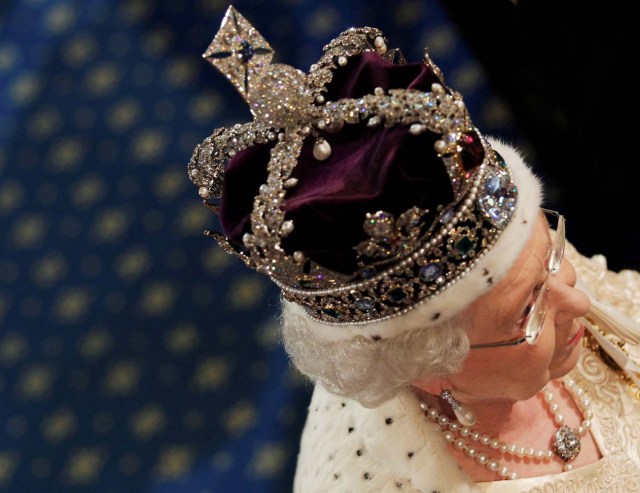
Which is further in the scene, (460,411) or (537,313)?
(460,411)

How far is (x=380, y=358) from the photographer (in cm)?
114

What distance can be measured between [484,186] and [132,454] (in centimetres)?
124

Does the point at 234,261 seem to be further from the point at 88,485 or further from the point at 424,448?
the point at 424,448

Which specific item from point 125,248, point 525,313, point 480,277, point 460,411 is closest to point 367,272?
point 480,277

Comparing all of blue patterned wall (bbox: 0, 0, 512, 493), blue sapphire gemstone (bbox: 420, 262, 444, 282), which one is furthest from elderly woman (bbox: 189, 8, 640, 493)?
blue patterned wall (bbox: 0, 0, 512, 493)

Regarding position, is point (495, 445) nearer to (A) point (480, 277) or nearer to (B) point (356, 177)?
(A) point (480, 277)

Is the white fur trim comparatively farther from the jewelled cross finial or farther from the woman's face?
the jewelled cross finial

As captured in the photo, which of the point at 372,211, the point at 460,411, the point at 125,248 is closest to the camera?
the point at 372,211

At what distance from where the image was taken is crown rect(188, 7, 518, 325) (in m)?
1.00

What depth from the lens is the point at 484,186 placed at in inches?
41.4

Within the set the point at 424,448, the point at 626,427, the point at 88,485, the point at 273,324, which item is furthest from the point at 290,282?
the point at 88,485

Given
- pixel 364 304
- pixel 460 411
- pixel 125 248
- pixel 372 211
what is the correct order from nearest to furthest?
pixel 372 211, pixel 364 304, pixel 460 411, pixel 125 248

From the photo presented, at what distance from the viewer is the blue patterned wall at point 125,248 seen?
5.77 ft

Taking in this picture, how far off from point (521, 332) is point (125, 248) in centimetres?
103
